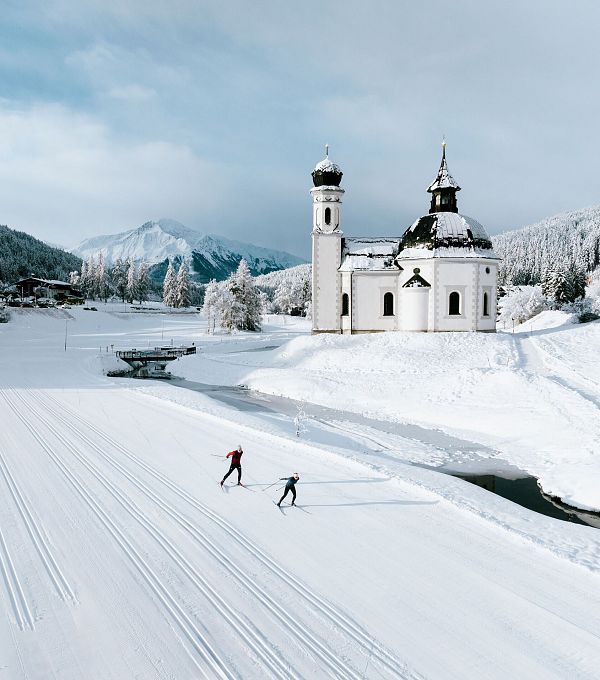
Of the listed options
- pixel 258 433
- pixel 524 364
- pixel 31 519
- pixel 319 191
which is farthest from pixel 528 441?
pixel 319 191

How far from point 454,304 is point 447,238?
530 cm

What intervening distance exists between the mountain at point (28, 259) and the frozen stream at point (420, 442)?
130m

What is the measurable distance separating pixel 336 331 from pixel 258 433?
2507 centimetres

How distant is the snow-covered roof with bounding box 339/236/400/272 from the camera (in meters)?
43.8

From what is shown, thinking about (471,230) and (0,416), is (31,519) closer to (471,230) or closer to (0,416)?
(0,416)

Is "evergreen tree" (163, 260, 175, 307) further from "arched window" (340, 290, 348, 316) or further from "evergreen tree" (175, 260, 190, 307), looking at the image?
"arched window" (340, 290, 348, 316)

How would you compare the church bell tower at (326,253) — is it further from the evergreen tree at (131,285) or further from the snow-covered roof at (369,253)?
the evergreen tree at (131,285)

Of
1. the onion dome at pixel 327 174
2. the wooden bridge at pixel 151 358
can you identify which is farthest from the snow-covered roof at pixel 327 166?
the wooden bridge at pixel 151 358

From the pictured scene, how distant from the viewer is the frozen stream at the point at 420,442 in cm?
1536

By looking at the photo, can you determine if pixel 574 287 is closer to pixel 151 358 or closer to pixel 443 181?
pixel 443 181

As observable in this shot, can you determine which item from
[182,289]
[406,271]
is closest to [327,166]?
[406,271]

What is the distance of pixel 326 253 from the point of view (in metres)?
44.8

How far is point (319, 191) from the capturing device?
147ft

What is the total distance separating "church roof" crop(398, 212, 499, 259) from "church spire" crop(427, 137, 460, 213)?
2429 mm
